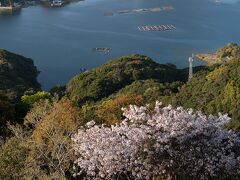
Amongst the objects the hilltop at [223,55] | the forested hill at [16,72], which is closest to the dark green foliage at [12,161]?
the forested hill at [16,72]

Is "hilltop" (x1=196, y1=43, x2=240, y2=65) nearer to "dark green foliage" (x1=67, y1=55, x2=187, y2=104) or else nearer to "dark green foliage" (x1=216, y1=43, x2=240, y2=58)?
"dark green foliage" (x1=216, y1=43, x2=240, y2=58)

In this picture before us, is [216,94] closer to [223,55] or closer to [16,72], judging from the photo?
[16,72]

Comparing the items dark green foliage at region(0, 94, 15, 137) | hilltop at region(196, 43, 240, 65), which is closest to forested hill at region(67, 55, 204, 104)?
hilltop at region(196, 43, 240, 65)

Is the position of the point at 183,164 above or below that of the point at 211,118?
below

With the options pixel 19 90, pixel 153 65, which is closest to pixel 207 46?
pixel 153 65

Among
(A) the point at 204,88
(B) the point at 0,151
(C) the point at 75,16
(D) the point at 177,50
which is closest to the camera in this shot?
(B) the point at 0,151

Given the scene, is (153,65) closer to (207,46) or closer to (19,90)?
(19,90)
